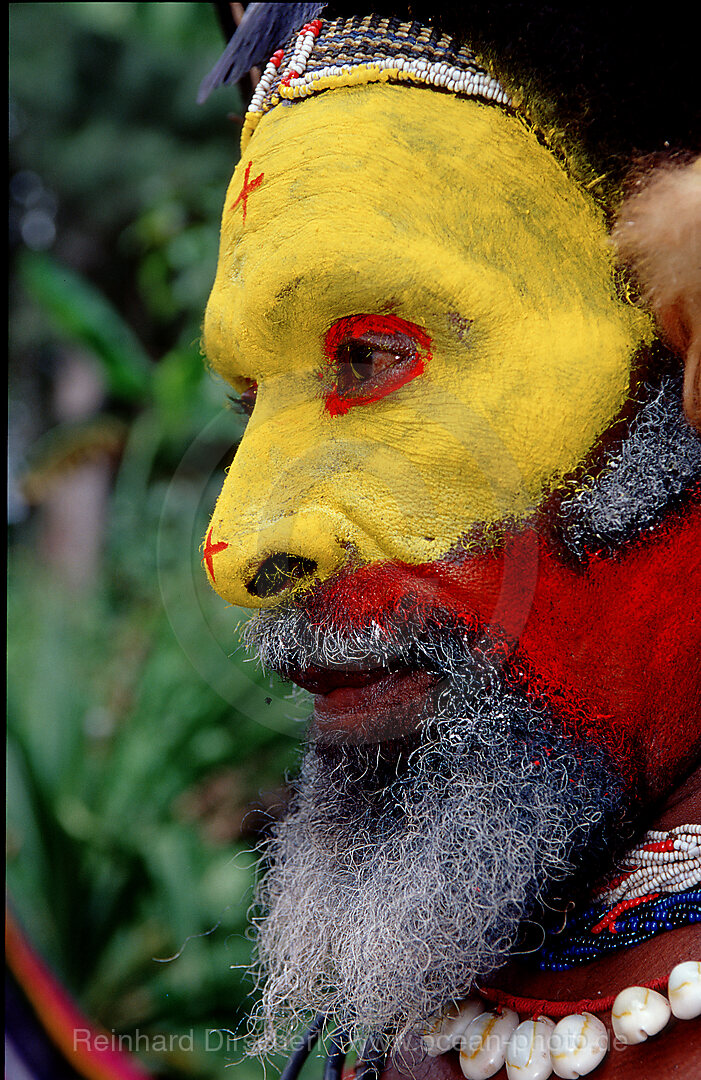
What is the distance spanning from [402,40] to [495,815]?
104cm

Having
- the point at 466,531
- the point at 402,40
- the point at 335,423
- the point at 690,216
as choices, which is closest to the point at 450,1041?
the point at 466,531

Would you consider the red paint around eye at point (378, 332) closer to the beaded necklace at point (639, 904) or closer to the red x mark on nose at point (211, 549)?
the red x mark on nose at point (211, 549)

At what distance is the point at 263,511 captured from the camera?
122cm

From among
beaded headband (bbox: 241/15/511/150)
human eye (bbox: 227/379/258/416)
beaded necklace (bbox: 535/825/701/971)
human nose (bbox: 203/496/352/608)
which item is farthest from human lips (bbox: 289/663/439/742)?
beaded headband (bbox: 241/15/511/150)

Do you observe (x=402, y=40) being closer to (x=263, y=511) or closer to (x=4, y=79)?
(x=263, y=511)

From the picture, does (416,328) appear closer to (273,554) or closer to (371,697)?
(273,554)

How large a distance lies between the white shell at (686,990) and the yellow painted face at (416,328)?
56cm

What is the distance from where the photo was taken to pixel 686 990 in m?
1.00

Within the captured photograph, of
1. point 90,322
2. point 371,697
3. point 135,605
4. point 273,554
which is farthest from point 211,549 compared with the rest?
point 135,605

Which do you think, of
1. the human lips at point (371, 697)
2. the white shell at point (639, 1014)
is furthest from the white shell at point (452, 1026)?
the human lips at point (371, 697)

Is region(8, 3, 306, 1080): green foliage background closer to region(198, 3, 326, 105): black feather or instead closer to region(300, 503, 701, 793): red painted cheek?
region(300, 503, 701, 793): red painted cheek

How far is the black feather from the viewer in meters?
1.33

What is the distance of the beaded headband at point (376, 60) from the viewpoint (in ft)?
3.87

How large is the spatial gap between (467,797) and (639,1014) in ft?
1.02
